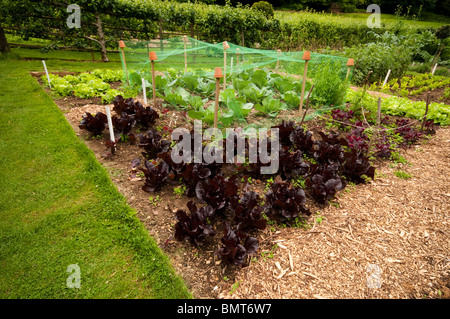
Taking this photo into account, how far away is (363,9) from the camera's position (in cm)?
3872

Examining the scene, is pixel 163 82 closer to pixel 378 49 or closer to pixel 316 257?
pixel 316 257

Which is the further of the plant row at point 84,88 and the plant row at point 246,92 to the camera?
the plant row at point 84,88

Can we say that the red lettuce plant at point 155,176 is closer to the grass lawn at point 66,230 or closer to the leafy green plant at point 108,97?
the grass lawn at point 66,230

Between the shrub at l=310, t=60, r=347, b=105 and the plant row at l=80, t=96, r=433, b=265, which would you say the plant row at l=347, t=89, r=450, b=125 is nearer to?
the shrub at l=310, t=60, r=347, b=105

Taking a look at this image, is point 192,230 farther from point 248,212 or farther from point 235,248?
point 248,212

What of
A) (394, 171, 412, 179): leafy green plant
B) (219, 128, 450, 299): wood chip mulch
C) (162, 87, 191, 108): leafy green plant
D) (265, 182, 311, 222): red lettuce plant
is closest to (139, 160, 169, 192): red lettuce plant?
(265, 182, 311, 222): red lettuce plant

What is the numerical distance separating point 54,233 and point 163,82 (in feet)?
12.7

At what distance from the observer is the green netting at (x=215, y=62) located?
533 centimetres

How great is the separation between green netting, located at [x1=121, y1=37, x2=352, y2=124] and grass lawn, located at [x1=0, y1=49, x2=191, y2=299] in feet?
8.80

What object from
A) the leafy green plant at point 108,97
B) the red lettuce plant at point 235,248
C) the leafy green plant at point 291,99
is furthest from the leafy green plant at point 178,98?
the red lettuce plant at point 235,248

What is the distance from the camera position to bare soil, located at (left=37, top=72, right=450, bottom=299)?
77.2 inches

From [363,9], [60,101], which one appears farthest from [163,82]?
[363,9]

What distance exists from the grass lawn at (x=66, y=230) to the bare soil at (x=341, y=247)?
0.17 metres

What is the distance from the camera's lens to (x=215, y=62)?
6211 mm
